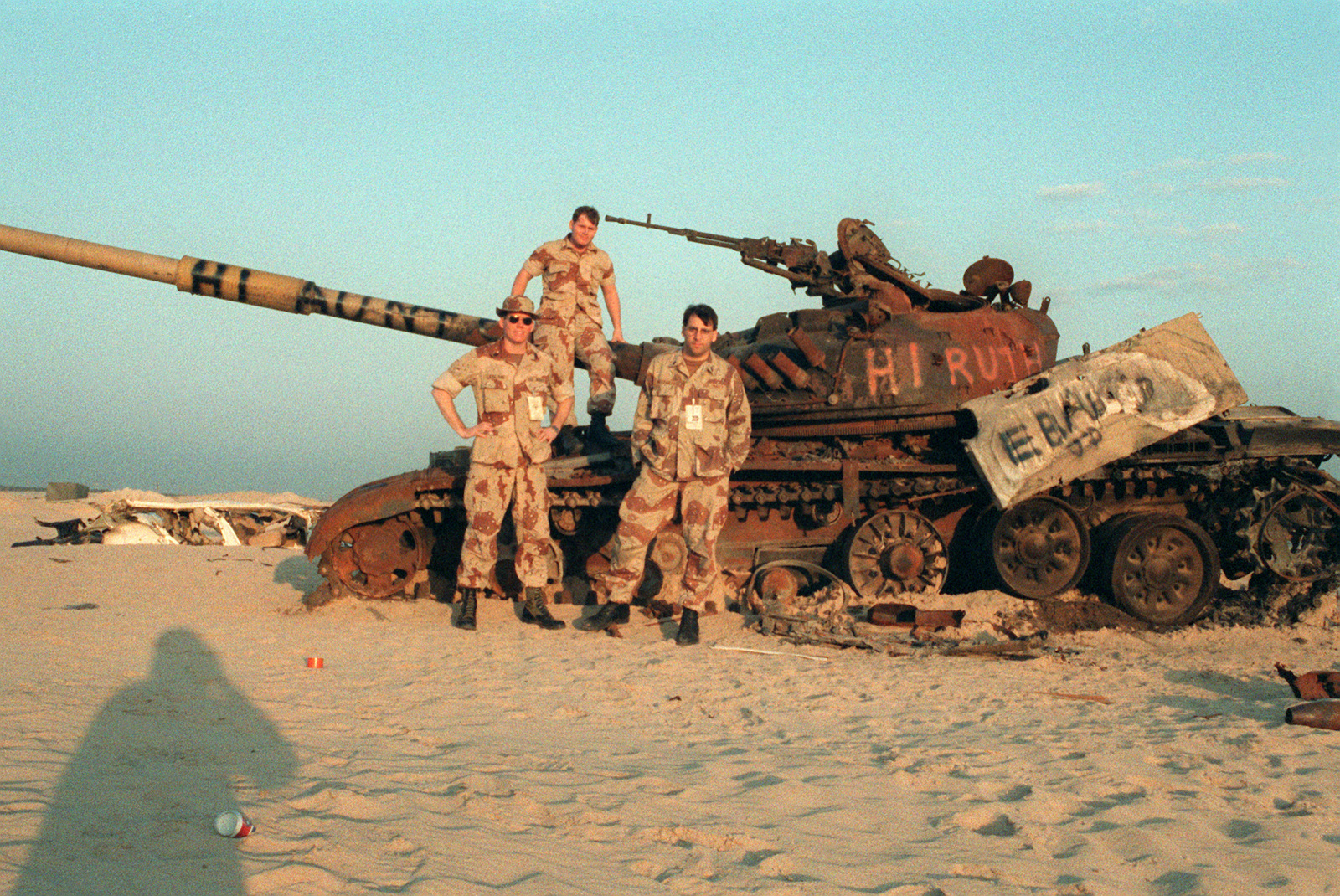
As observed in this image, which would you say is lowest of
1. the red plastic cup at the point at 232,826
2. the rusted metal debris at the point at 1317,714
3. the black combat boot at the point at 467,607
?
the red plastic cup at the point at 232,826

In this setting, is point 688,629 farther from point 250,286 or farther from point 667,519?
point 250,286

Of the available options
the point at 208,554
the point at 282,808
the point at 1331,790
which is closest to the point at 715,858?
the point at 282,808

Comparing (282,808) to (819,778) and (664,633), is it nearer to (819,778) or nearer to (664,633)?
(819,778)

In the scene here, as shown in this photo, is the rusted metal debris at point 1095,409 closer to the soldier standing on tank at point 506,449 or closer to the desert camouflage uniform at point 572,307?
the desert camouflage uniform at point 572,307

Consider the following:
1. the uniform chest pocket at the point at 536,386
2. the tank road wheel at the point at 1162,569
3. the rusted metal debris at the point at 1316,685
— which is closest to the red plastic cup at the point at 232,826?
the uniform chest pocket at the point at 536,386

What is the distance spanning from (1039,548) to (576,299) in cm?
470

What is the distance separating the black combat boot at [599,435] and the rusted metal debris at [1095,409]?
3.24 m

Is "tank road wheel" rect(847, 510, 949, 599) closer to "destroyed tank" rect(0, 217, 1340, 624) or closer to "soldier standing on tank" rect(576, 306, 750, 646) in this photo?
"destroyed tank" rect(0, 217, 1340, 624)

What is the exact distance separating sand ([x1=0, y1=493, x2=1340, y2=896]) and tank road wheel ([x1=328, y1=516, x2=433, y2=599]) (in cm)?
114

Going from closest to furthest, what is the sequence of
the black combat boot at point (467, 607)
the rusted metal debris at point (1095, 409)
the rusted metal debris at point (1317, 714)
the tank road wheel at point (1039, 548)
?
1. the rusted metal debris at point (1317, 714)
2. the black combat boot at point (467, 607)
3. the rusted metal debris at point (1095, 409)
4. the tank road wheel at point (1039, 548)

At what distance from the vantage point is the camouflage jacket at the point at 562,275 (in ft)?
30.5

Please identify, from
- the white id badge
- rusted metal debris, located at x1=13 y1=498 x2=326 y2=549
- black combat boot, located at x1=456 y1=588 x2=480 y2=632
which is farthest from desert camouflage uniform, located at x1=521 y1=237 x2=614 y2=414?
rusted metal debris, located at x1=13 y1=498 x2=326 y2=549

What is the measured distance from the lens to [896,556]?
8914mm

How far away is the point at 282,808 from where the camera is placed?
3.39m
